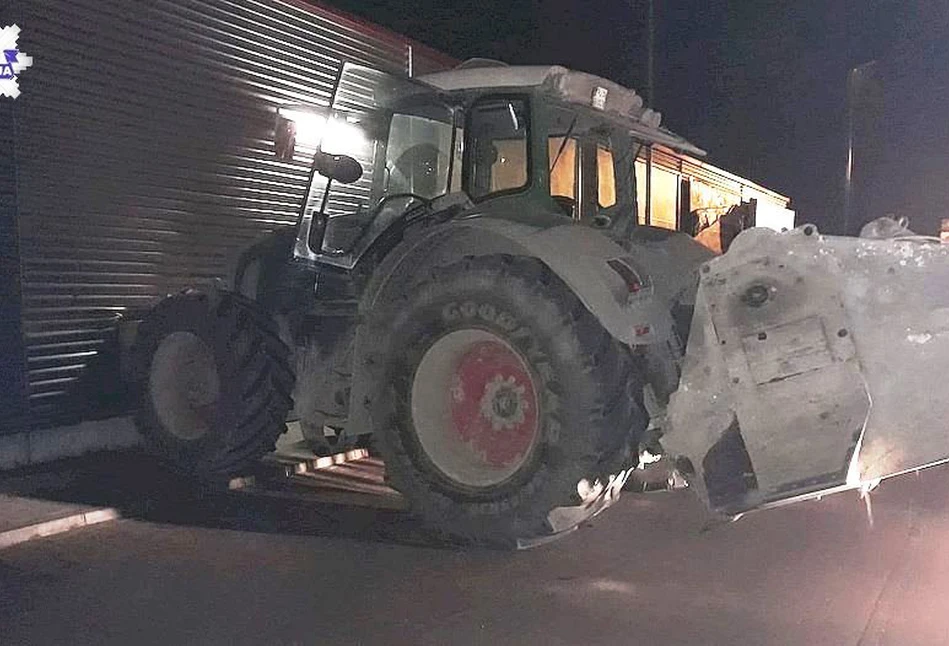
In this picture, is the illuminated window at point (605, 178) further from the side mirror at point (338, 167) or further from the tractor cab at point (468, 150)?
the side mirror at point (338, 167)

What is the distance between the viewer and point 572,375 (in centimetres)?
561

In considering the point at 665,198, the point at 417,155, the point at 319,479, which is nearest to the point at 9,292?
the point at 319,479

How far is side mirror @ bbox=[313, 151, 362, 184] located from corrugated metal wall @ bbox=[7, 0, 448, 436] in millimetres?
3258

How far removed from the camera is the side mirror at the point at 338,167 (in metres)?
6.74

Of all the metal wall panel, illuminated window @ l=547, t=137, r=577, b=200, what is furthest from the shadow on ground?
illuminated window @ l=547, t=137, r=577, b=200

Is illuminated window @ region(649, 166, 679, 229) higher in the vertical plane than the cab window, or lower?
higher

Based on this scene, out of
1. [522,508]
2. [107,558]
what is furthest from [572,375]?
[107,558]

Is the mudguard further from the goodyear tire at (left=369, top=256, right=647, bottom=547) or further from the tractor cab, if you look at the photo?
the tractor cab

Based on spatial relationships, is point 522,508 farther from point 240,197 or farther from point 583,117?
point 240,197

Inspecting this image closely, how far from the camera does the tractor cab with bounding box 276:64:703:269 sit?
6.61 m

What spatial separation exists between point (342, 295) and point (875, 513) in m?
4.20

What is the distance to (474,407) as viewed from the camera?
6191mm

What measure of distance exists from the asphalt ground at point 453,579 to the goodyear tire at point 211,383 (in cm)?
39

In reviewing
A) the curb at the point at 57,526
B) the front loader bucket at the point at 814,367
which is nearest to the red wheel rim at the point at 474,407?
the front loader bucket at the point at 814,367
